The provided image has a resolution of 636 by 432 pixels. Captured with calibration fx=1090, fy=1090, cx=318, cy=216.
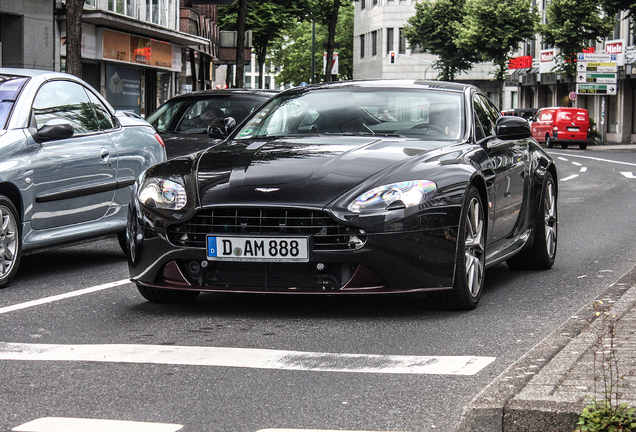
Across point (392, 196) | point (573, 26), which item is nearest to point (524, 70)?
point (573, 26)

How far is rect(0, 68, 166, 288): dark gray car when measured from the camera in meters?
7.59

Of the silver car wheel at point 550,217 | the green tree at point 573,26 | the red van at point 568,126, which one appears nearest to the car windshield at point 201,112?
the silver car wheel at point 550,217

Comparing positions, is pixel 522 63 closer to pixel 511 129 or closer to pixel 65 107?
pixel 65 107

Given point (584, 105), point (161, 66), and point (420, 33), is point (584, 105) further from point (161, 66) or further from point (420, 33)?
point (161, 66)

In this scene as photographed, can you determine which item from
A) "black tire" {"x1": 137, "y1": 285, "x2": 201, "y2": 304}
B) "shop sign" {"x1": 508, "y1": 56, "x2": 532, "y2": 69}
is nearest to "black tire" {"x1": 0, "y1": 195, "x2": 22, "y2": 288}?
"black tire" {"x1": 137, "y1": 285, "x2": 201, "y2": 304}

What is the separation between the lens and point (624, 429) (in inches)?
134

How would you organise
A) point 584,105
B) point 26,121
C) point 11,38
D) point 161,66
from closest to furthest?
1. point 26,121
2. point 11,38
3. point 161,66
4. point 584,105

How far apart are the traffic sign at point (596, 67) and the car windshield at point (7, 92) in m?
48.8

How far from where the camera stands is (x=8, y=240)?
295 inches

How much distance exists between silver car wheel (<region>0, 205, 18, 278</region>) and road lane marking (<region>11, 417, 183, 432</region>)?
3.71 metres

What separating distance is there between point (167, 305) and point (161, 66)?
2961 cm

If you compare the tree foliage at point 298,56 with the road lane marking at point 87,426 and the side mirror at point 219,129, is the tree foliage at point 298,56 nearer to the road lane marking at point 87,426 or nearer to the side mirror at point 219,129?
the side mirror at point 219,129

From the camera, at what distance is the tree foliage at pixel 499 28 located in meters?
66.6

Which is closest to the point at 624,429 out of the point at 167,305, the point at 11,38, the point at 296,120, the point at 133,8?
the point at 167,305
